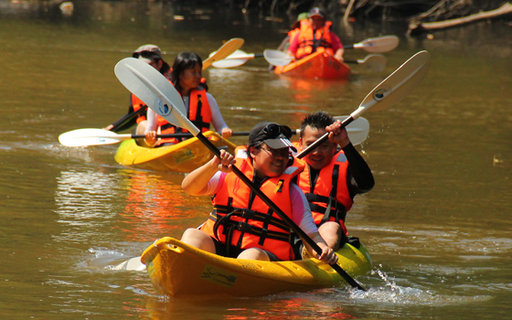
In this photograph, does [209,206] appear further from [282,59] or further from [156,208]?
[282,59]

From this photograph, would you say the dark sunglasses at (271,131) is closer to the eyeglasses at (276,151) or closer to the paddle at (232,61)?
the eyeglasses at (276,151)

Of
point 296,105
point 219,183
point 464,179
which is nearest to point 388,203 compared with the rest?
point 464,179

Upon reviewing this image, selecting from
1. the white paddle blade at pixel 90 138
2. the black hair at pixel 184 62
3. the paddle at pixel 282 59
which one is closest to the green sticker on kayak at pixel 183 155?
the white paddle blade at pixel 90 138

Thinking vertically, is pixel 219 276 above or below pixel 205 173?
below

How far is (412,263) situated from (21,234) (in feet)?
7.71

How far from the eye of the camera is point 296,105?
9.43 metres

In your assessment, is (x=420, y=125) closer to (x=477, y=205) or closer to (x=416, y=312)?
(x=477, y=205)

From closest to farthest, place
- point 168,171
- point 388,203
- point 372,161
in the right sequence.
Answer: point 388,203 < point 168,171 < point 372,161

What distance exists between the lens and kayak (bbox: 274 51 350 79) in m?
11.3

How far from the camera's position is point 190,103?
6.17 m

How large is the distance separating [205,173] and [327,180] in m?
0.89

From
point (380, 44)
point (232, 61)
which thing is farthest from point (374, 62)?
point (232, 61)

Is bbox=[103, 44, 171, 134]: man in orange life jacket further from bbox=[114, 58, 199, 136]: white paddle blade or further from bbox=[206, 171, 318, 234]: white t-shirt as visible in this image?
bbox=[206, 171, 318, 234]: white t-shirt

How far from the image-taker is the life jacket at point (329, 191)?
13.0 ft
